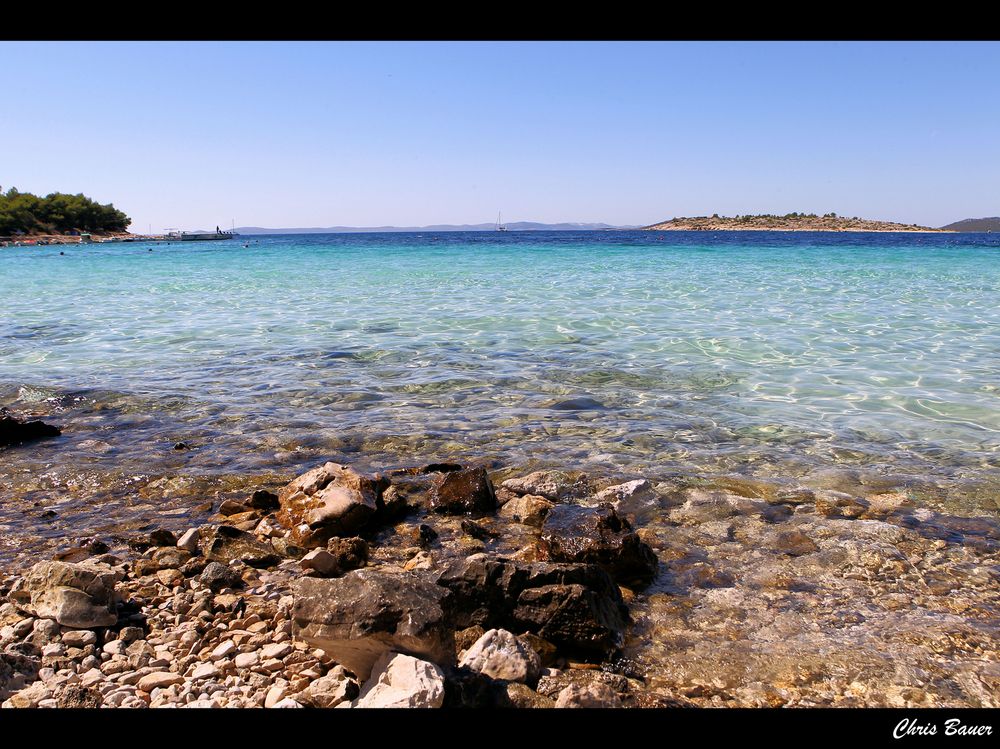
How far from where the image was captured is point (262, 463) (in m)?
6.30

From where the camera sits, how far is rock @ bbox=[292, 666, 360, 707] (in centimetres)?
296

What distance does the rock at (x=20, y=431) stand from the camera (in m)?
6.79

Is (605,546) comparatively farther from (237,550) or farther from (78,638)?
(78,638)

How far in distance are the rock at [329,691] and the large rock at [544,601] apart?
0.63 metres

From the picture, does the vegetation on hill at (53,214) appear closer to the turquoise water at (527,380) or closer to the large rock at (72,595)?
the turquoise water at (527,380)

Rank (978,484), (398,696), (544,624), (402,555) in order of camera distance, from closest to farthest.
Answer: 1. (398,696)
2. (544,624)
3. (402,555)
4. (978,484)

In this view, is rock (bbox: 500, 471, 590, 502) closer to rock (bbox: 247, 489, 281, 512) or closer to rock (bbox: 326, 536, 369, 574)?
rock (bbox: 326, 536, 369, 574)

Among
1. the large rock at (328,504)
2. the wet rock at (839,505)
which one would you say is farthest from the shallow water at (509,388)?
the large rock at (328,504)

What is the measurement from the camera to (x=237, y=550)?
443 cm

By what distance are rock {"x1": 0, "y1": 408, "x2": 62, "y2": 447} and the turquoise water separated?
0.87 feet
